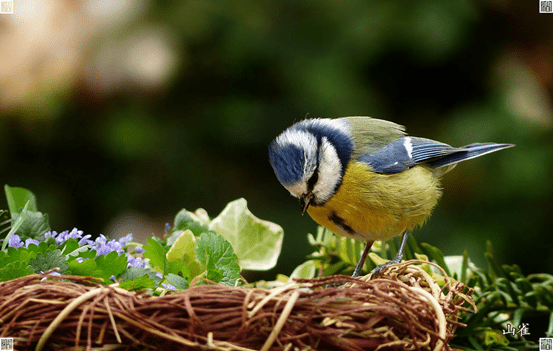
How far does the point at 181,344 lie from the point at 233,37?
161 centimetres

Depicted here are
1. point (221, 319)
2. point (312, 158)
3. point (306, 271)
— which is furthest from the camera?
point (306, 271)

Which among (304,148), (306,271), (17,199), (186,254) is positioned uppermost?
(304,148)

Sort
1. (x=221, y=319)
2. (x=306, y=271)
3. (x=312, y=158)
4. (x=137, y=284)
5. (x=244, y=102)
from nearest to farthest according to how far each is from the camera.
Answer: (x=221, y=319)
(x=137, y=284)
(x=312, y=158)
(x=306, y=271)
(x=244, y=102)

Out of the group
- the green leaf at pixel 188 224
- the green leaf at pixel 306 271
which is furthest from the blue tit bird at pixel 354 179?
the green leaf at pixel 188 224

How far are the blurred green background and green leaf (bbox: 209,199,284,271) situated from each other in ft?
2.57

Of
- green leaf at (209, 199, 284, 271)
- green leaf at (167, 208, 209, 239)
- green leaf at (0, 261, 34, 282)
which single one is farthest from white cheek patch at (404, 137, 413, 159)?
green leaf at (0, 261, 34, 282)

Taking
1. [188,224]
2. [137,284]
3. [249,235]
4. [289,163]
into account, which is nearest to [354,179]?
[289,163]

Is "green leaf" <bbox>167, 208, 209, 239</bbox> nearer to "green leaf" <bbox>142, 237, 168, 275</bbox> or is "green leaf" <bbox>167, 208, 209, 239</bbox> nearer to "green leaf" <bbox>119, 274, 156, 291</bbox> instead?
"green leaf" <bbox>142, 237, 168, 275</bbox>

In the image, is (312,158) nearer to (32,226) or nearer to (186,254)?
(186,254)

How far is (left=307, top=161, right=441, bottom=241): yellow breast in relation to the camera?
46.8 inches

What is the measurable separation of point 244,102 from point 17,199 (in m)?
1.26

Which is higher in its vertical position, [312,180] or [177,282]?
[312,180]

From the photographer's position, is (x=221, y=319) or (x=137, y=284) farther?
(x=137, y=284)

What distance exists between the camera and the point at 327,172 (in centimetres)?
122
